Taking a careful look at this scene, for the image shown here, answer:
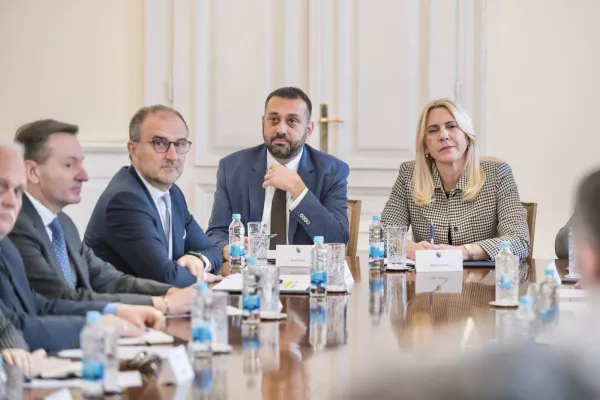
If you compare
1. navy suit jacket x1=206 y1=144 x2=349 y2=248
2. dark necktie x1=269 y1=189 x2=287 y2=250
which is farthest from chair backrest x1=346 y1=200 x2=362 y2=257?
dark necktie x1=269 y1=189 x2=287 y2=250

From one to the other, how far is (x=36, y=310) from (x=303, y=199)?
6.52 ft

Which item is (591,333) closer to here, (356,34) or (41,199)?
(41,199)

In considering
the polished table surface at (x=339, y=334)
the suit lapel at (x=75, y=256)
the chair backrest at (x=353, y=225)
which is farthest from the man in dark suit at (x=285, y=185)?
the suit lapel at (x=75, y=256)

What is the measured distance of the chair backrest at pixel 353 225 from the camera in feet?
15.3

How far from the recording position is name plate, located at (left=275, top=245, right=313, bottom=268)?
3.63 meters

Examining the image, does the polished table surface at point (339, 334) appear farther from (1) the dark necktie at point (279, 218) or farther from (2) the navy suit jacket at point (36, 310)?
(1) the dark necktie at point (279, 218)

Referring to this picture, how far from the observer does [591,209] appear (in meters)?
1.28

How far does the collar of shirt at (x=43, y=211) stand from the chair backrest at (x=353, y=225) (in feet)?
7.08

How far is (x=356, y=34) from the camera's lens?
6.33m

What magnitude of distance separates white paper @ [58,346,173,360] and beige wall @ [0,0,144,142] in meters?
4.52

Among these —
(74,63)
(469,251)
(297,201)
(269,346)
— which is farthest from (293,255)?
(74,63)

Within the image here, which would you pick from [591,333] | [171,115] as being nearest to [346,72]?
[171,115]

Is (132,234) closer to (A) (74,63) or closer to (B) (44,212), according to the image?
(B) (44,212)

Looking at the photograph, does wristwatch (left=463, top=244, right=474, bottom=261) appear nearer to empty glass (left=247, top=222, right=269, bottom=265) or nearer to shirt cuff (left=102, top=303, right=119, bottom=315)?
empty glass (left=247, top=222, right=269, bottom=265)
